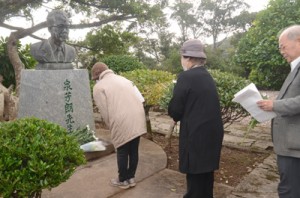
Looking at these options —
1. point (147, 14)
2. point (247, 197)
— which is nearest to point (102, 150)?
point (247, 197)

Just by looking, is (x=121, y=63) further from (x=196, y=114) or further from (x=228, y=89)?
(x=196, y=114)

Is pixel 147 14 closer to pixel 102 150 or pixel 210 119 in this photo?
pixel 102 150

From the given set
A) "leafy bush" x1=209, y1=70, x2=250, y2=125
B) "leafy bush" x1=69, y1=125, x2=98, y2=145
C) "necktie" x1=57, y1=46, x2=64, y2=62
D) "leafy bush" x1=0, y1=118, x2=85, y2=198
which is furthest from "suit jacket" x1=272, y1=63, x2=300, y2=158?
"necktie" x1=57, y1=46, x2=64, y2=62

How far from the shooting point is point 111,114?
11.3 ft

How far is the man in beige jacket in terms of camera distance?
3.42m

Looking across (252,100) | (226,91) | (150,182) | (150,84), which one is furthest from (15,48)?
(252,100)

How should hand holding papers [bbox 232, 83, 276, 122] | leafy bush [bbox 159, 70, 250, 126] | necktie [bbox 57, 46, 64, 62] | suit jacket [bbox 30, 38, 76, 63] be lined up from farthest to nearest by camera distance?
necktie [bbox 57, 46, 64, 62], suit jacket [bbox 30, 38, 76, 63], leafy bush [bbox 159, 70, 250, 126], hand holding papers [bbox 232, 83, 276, 122]

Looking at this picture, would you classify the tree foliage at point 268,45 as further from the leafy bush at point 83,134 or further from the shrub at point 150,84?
the leafy bush at point 83,134

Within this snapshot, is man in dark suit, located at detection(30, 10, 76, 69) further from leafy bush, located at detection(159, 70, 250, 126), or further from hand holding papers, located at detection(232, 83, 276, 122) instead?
hand holding papers, located at detection(232, 83, 276, 122)

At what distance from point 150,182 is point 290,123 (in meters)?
2.15

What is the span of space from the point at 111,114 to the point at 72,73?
1727mm

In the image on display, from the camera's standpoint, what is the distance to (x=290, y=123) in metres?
2.43

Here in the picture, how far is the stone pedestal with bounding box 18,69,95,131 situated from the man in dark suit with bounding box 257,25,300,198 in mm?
3319

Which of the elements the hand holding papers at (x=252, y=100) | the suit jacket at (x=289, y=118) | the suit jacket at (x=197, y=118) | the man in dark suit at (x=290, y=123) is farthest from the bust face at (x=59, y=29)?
the suit jacket at (x=289, y=118)
